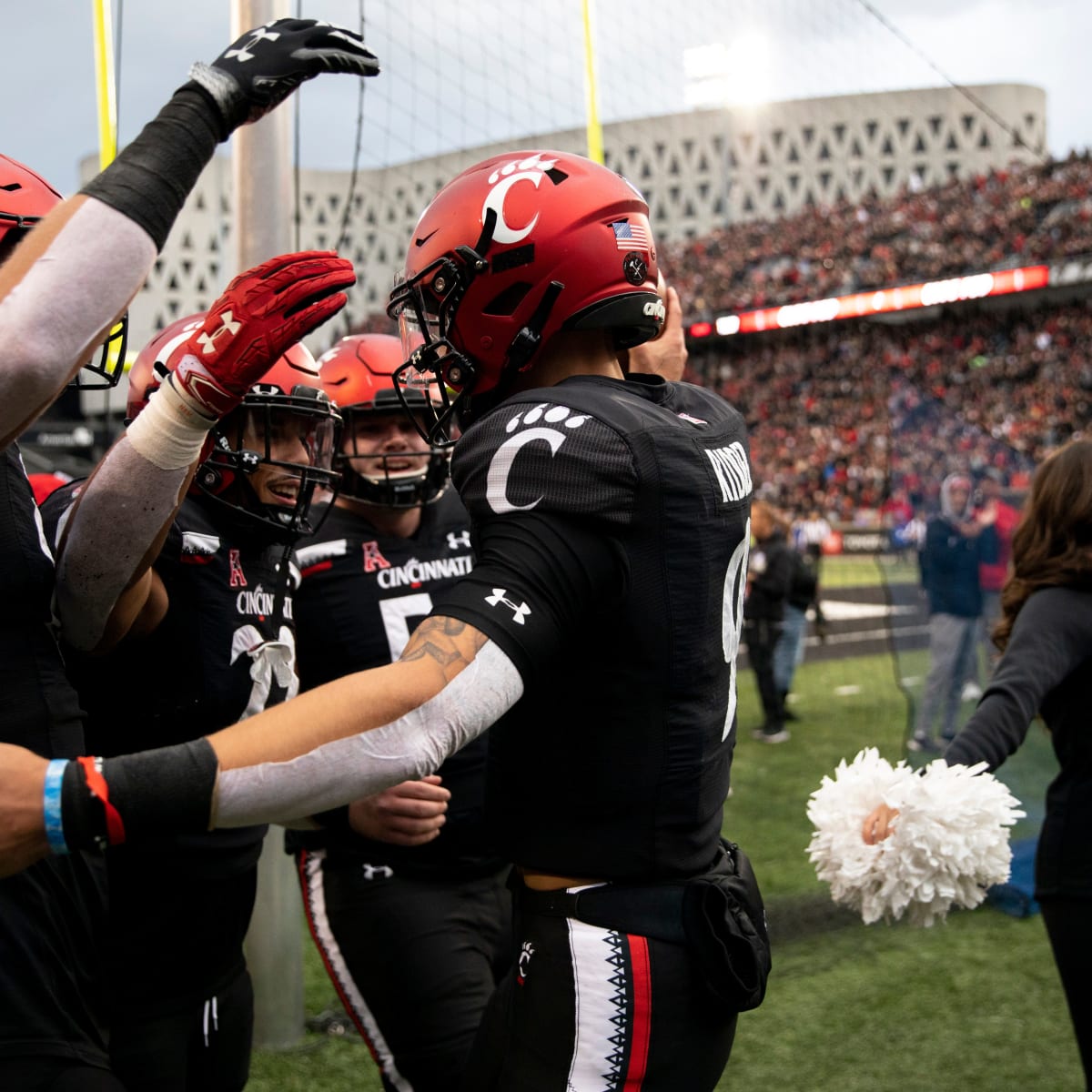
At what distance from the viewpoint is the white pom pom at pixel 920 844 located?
2.25m

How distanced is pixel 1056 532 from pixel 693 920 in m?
1.70

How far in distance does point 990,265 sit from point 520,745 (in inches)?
1258

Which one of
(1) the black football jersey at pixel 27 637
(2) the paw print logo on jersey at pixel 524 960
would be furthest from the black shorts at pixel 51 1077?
(2) the paw print logo on jersey at pixel 524 960

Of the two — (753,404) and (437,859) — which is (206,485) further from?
(753,404)

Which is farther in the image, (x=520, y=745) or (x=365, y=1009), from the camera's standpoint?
(x=365, y=1009)

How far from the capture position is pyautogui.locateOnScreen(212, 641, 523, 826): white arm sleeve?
54.0 inches

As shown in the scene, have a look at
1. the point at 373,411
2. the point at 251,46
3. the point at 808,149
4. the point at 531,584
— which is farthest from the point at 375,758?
the point at 808,149

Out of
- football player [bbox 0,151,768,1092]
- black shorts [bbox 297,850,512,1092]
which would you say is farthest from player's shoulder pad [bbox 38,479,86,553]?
black shorts [bbox 297,850,512,1092]

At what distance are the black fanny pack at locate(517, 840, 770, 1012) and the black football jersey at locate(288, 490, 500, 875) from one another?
4.17 ft

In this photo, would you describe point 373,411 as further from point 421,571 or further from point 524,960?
point 524,960

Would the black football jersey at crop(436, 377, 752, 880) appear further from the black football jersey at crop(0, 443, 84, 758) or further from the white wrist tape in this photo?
the black football jersey at crop(0, 443, 84, 758)

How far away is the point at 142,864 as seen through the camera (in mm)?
2475

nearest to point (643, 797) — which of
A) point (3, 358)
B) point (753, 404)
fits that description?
point (3, 358)

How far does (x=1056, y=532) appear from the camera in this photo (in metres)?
2.95
